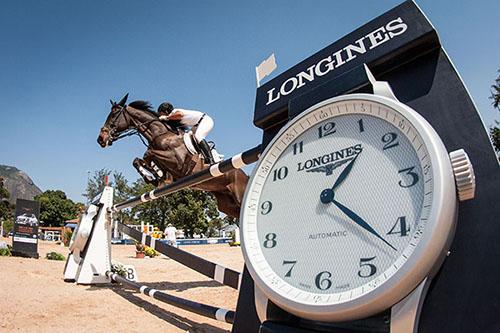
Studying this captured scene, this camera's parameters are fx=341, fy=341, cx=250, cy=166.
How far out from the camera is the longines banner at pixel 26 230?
691 cm

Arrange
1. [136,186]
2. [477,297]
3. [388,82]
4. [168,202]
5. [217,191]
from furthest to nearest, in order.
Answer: [136,186] → [168,202] → [217,191] → [388,82] → [477,297]

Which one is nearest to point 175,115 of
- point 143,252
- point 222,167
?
point 222,167

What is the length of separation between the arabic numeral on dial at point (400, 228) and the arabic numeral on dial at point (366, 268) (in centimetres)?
5

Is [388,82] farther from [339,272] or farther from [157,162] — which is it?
[157,162]

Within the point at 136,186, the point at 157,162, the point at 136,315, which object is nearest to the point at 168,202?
the point at 136,186

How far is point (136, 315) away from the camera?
1.95 metres

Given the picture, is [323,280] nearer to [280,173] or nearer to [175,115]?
[280,173]

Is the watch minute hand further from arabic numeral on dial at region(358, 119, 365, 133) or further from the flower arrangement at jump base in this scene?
the flower arrangement at jump base

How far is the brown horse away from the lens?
3.73 metres

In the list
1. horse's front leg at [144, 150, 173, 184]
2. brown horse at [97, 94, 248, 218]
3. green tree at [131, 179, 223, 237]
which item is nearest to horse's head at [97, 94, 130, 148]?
brown horse at [97, 94, 248, 218]

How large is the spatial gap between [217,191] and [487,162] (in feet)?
11.3

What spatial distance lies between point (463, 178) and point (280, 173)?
1.12ft

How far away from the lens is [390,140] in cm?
59

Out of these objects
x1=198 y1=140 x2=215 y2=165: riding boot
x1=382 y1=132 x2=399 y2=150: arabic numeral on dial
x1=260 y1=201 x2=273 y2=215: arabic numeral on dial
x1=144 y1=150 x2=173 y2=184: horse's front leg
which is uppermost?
x1=198 y1=140 x2=215 y2=165: riding boot
